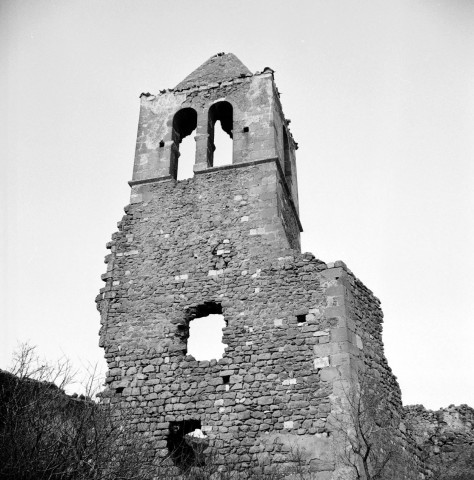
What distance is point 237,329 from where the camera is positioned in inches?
374

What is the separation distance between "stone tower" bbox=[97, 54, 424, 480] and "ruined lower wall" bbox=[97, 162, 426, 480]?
0.02 m

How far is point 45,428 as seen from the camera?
22.2 feet

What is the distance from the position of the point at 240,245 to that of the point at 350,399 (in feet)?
11.2

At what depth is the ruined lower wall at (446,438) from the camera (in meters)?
9.71

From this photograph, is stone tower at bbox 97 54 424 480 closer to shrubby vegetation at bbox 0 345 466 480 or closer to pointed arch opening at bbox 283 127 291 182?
shrubby vegetation at bbox 0 345 466 480

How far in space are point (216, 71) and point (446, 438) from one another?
30.9ft

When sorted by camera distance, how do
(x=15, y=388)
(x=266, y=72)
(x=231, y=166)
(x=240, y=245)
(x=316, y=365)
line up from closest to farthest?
(x=15, y=388)
(x=316, y=365)
(x=240, y=245)
(x=231, y=166)
(x=266, y=72)

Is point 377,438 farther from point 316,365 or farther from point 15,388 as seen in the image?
point 15,388

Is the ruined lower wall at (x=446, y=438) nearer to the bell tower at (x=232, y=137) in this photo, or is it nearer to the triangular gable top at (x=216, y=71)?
the bell tower at (x=232, y=137)

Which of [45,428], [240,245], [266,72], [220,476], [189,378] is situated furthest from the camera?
[266,72]

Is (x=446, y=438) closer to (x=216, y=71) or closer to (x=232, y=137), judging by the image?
(x=232, y=137)

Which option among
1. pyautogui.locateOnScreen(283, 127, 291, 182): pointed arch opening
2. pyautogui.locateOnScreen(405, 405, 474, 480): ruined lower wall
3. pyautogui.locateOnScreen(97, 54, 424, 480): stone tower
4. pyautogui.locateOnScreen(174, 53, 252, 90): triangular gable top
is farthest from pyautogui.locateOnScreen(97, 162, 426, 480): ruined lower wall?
pyautogui.locateOnScreen(174, 53, 252, 90): triangular gable top

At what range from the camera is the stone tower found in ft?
28.3

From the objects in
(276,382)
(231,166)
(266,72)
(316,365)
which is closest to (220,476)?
(276,382)
